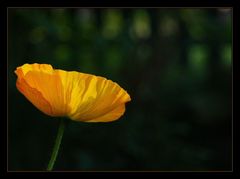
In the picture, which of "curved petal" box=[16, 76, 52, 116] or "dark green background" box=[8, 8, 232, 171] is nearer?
"curved petal" box=[16, 76, 52, 116]

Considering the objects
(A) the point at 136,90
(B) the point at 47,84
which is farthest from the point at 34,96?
(A) the point at 136,90

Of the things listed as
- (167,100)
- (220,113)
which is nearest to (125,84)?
(167,100)

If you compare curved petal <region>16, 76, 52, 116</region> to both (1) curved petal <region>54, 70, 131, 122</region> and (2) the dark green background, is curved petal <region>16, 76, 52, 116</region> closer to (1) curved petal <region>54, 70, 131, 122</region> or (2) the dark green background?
(1) curved petal <region>54, 70, 131, 122</region>

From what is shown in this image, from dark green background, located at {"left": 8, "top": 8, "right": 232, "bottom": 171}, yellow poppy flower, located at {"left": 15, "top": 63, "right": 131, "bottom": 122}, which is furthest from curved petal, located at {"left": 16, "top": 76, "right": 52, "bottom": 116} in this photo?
dark green background, located at {"left": 8, "top": 8, "right": 232, "bottom": 171}

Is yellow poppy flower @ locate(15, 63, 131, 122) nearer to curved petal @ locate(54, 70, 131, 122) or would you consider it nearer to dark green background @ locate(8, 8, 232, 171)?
curved petal @ locate(54, 70, 131, 122)

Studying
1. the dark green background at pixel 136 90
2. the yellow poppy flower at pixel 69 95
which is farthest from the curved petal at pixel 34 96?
the dark green background at pixel 136 90

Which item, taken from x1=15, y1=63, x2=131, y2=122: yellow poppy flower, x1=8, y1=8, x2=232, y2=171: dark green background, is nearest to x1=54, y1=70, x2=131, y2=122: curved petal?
x1=15, y1=63, x2=131, y2=122: yellow poppy flower
